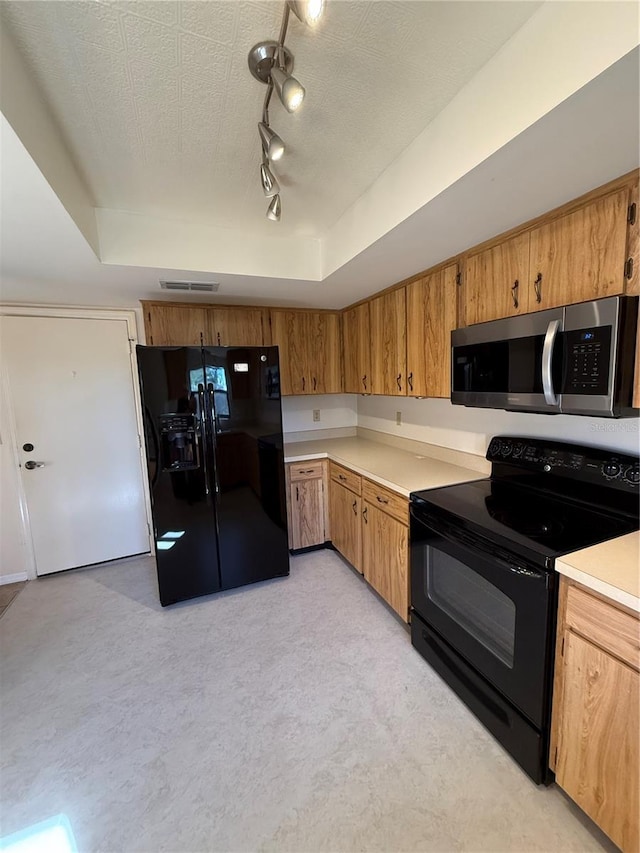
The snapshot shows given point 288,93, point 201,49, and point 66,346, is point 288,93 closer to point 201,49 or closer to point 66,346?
point 201,49

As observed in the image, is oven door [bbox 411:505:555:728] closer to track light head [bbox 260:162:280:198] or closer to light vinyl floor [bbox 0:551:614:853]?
light vinyl floor [bbox 0:551:614:853]

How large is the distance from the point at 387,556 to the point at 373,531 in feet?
0.70

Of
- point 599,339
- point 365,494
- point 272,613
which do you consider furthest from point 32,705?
point 599,339

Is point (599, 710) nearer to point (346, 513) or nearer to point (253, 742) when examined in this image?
point (253, 742)

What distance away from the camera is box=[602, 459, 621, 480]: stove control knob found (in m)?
1.55

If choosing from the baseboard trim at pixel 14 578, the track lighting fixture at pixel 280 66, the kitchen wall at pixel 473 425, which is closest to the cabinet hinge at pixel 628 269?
the kitchen wall at pixel 473 425

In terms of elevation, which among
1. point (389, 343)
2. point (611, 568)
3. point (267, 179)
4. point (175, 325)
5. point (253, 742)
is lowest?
point (253, 742)

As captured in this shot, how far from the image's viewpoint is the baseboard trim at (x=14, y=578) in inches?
118

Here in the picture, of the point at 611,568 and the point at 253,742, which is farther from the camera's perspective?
the point at 253,742

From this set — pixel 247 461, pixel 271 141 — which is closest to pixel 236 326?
pixel 247 461

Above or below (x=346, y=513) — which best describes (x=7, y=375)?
above

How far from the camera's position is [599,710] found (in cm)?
114

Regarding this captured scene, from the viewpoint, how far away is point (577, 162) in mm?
1174

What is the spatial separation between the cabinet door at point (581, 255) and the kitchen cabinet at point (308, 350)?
6.58ft
